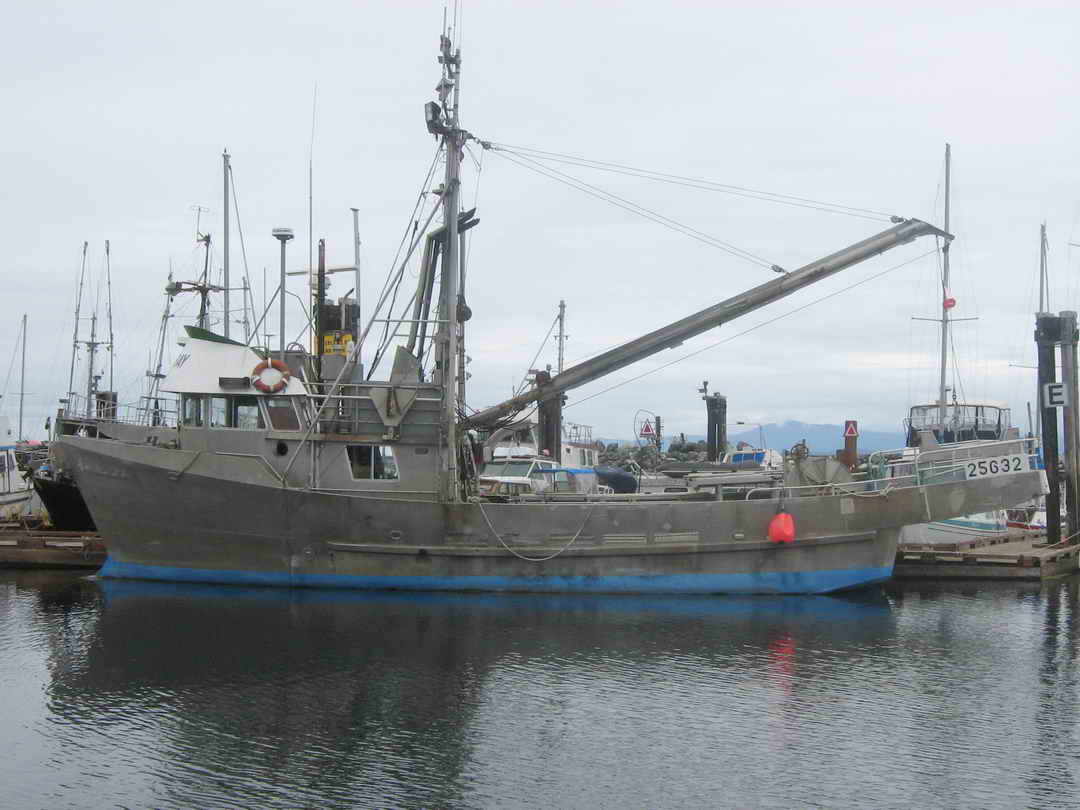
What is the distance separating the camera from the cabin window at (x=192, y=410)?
21.3m

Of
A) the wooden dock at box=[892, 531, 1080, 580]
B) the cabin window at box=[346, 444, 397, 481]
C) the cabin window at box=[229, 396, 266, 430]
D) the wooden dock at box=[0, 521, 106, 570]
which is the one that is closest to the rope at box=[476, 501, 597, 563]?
the cabin window at box=[346, 444, 397, 481]

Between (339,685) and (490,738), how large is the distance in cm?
299

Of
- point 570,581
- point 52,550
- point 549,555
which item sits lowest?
point 570,581

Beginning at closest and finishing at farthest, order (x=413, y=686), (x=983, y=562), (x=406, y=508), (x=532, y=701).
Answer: (x=532, y=701)
(x=413, y=686)
(x=406, y=508)
(x=983, y=562)

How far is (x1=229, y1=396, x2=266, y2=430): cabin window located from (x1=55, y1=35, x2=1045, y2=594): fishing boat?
4 cm

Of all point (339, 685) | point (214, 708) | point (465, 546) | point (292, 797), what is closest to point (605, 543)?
point (465, 546)

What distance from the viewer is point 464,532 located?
816 inches

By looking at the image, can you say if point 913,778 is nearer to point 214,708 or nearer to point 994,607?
point 214,708

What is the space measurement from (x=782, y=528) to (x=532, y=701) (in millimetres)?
8248

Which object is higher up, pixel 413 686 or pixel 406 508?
pixel 406 508

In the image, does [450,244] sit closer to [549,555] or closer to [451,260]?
[451,260]

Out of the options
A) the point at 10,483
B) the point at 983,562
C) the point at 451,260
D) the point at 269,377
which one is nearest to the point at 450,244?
the point at 451,260

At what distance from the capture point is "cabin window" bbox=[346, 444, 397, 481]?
21.2 metres

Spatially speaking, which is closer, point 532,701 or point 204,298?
point 532,701
